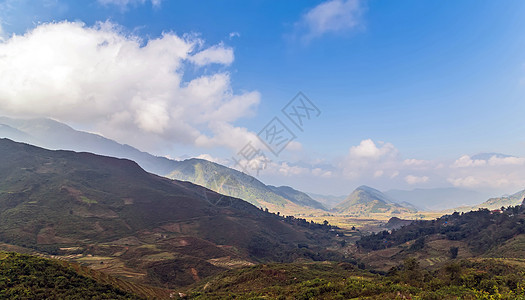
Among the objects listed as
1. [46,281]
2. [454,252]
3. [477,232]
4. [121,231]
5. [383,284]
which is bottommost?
[121,231]

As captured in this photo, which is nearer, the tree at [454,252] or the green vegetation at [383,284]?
the green vegetation at [383,284]

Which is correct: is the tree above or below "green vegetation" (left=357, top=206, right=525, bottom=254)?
below

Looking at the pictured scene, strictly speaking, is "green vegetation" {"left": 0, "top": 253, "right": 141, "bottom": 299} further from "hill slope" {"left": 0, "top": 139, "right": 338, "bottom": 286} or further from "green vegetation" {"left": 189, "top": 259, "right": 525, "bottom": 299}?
"hill slope" {"left": 0, "top": 139, "right": 338, "bottom": 286}

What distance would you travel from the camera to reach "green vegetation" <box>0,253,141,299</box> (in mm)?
36219

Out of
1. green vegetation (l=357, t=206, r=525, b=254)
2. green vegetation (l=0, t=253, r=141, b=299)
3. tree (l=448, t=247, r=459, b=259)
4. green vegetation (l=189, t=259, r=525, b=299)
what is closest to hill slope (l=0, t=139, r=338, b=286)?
green vegetation (l=189, t=259, r=525, b=299)

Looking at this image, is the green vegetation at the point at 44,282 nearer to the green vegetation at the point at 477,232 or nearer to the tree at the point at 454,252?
the tree at the point at 454,252

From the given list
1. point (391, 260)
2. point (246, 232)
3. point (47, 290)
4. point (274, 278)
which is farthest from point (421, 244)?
point (47, 290)

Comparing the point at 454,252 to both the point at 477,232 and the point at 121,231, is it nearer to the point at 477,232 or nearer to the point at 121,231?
the point at 477,232

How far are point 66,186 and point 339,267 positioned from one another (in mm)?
184363

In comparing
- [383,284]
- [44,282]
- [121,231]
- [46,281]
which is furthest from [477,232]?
[121,231]

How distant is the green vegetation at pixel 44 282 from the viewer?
119ft

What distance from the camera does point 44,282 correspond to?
3984cm

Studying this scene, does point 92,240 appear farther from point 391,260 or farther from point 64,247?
point 391,260

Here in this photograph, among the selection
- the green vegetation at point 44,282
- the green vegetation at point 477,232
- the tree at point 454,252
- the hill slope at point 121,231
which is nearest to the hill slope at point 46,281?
the green vegetation at point 44,282
